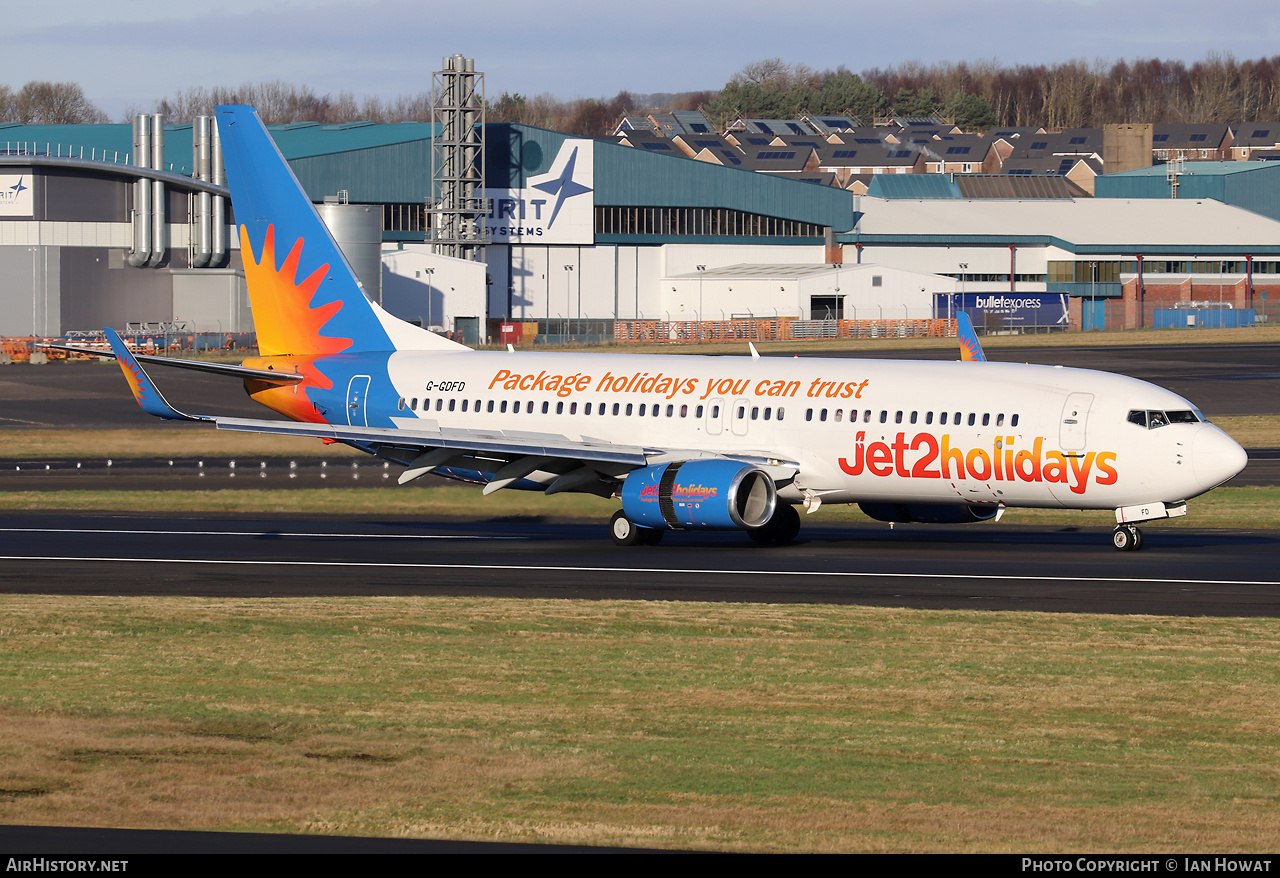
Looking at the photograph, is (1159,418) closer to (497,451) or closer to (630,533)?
(630,533)

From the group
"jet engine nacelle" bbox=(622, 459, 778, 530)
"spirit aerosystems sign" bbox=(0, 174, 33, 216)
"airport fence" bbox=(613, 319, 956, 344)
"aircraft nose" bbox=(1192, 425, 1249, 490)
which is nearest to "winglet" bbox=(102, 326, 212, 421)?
"jet engine nacelle" bbox=(622, 459, 778, 530)

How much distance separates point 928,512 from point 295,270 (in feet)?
60.2

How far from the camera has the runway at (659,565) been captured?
2927 centimetres

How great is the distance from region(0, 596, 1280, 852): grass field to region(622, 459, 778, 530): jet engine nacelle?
8635mm

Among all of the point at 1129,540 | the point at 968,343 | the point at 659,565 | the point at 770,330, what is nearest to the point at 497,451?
the point at 659,565

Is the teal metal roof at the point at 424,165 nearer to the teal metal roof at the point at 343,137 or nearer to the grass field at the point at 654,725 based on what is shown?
the teal metal roof at the point at 343,137

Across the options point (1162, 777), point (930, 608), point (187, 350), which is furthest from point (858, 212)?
point (1162, 777)

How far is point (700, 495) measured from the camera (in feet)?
117

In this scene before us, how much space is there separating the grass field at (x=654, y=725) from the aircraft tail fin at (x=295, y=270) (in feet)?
58.3

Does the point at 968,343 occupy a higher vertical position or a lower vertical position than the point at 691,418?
higher

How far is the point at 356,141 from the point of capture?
436 feet

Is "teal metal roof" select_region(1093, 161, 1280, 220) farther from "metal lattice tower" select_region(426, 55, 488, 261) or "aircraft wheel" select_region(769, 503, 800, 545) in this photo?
"aircraft wheel" select_region(769, 503, 800, 545)

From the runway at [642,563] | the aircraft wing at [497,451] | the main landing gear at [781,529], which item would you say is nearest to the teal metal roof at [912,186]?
the runway at [642,563]

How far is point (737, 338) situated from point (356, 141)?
35770 millimetres
